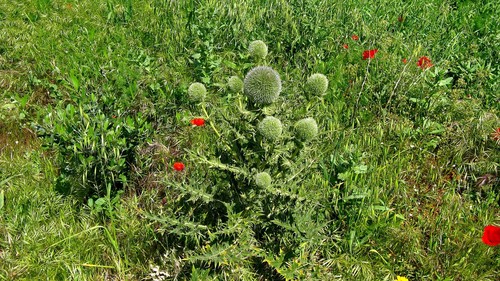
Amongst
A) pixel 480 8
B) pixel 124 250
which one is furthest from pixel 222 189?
pixel 480 8

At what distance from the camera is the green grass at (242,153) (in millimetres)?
2191


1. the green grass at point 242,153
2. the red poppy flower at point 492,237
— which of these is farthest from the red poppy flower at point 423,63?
the red poppy flower at point 492,237

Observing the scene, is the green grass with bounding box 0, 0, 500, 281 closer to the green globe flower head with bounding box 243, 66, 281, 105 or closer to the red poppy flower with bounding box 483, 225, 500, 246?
the green globe flower head with bounding box 243, 66, 281, 105

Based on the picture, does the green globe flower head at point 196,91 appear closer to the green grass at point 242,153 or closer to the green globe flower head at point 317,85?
the green grass at point 242,153

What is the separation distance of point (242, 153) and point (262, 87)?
0.36m

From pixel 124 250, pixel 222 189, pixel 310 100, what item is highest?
pixel 310 100

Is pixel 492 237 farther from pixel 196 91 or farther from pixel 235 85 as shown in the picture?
pixel 196 91

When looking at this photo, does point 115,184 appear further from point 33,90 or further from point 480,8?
point 480,8

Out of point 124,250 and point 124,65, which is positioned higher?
point 124,65

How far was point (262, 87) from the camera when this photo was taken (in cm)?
196

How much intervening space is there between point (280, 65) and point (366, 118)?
83cm

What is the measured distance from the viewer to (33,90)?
3.47 m

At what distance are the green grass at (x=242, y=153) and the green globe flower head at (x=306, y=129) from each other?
57 mm

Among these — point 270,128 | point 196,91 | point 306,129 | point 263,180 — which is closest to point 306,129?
point 306,129
